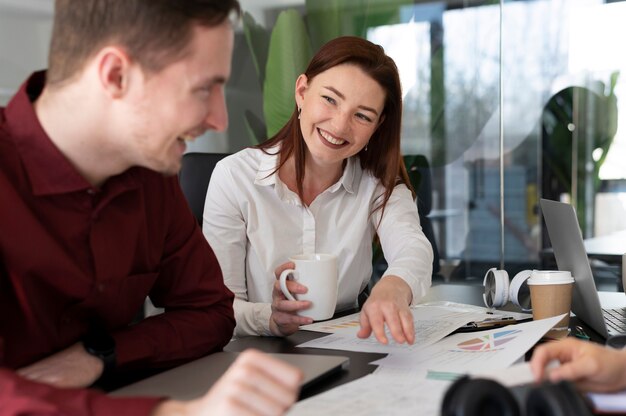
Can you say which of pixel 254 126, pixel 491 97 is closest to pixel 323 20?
pixel 254 126

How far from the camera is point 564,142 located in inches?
151

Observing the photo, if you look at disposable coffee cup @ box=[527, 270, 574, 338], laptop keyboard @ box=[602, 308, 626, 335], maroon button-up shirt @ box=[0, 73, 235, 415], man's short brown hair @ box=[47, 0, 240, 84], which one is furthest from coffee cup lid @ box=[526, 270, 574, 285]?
man's short brown hair @ box=[47, 0, 240, 84]

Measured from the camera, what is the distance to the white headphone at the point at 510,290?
1.58m

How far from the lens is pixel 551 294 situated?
1.43 m

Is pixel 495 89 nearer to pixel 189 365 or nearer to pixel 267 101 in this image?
pixel 267 101

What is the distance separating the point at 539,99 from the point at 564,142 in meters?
0.27

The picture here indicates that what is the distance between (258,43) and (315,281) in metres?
2.71

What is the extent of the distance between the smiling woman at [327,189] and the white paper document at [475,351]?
41 centimetres

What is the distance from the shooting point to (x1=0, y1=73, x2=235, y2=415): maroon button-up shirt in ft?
3.33

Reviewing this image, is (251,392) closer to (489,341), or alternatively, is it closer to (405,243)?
(489,341)

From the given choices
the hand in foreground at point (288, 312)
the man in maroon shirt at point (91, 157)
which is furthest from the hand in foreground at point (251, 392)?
the hand in foreground at point (288, 312)

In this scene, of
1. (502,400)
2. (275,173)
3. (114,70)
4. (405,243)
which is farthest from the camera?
(275,173)

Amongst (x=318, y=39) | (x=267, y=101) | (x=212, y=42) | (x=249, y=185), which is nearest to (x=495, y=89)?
(x=318, y=39)

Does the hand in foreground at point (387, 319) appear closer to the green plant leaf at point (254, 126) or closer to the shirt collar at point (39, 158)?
the shirt collar at point (39, 158)
